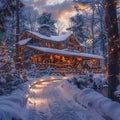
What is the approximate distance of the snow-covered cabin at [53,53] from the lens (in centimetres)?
4431

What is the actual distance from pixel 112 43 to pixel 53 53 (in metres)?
31.1

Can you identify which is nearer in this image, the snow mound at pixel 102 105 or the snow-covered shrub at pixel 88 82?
the snow mound at pixel 102 105

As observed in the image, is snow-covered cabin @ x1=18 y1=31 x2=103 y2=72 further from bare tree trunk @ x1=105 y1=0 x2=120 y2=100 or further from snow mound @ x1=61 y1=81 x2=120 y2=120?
snow mound @ x1=61 y1=81 x2=120 y2=120

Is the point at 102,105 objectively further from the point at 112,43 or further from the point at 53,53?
the point at 53,53

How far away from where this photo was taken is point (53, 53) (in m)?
42.7

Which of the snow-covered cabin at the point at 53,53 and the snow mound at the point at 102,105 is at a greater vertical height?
the snow-covered cabin at the point at 53,53

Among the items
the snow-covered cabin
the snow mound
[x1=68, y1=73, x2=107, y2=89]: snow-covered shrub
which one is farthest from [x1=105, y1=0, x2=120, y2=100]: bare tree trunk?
the snow-covered cabin

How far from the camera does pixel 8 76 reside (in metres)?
17.1

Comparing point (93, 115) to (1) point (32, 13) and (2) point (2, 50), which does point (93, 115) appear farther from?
(1) point (32, 13)

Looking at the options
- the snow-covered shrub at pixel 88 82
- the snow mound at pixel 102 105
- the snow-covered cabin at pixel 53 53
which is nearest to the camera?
the snow mound at pixel 102 105

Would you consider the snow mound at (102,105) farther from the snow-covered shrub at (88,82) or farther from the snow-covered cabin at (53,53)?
the snow-covered cabin at (53,53)

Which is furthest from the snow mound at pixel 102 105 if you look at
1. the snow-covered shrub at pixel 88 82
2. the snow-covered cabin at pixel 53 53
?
the snow-covered cabin at pixel 53 53

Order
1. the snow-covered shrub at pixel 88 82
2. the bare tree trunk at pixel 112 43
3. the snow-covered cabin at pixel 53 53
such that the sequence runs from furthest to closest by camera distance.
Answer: the snow-covered cabin at pixel 53 53
the snow-covered shrub at pixel 88 82
the bare tree trunk at pixel 112 43

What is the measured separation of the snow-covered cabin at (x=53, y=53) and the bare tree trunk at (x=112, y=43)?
94.8 ft
